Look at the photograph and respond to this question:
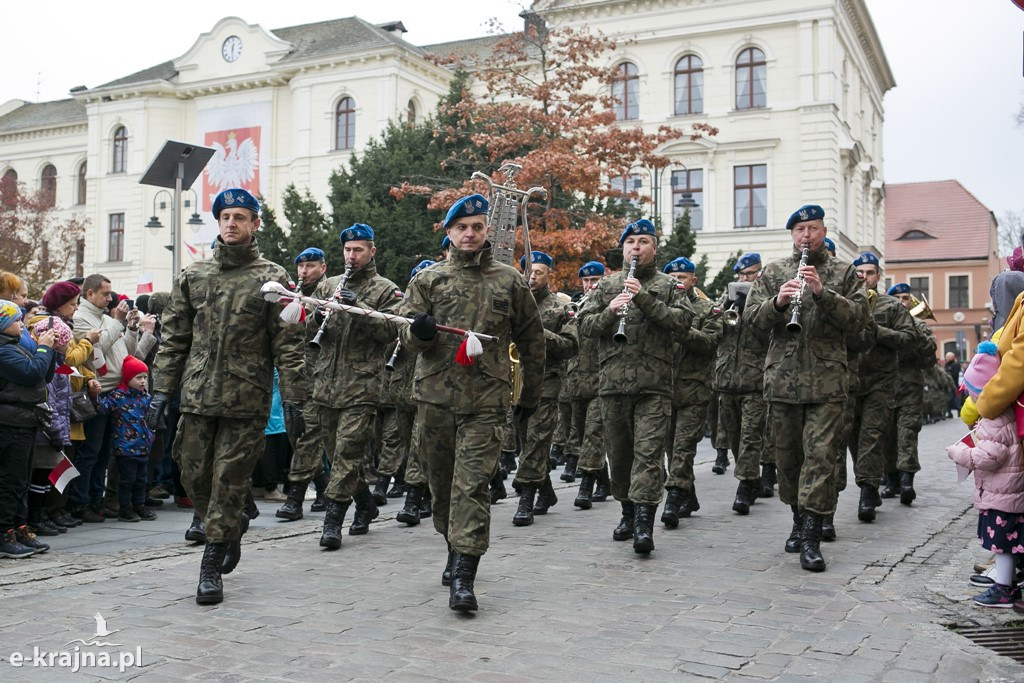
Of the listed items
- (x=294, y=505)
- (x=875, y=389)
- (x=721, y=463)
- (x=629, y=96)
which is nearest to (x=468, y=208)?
(x=294, y=505)

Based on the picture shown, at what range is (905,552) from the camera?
7586 mm

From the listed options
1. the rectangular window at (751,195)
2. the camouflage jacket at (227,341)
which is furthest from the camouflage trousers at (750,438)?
the rectangular window at (751,195)

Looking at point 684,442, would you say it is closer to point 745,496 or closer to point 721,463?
point 745,496

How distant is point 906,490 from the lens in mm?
10234

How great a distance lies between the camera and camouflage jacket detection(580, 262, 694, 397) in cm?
744

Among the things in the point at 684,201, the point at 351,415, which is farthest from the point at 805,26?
the point at 351,415

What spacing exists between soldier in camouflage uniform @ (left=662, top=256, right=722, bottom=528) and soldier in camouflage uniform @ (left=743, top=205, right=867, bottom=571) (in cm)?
137

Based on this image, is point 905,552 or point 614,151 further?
point 614,151

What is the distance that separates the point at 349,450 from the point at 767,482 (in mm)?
5130

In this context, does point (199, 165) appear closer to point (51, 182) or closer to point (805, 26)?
point (805, 26)

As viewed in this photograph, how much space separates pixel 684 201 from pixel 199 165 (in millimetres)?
21255

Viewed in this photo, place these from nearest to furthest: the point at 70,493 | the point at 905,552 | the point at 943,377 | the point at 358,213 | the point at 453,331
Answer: the point at 453,331 → the point at 905,552 → the point at 70,493 → the point at 943,377 → the point at 358,213

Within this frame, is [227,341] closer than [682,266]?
Yes

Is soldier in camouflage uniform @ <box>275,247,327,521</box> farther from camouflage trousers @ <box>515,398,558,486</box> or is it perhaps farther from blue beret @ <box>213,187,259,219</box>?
blue beret @ <box>213,187,259,219</box>
